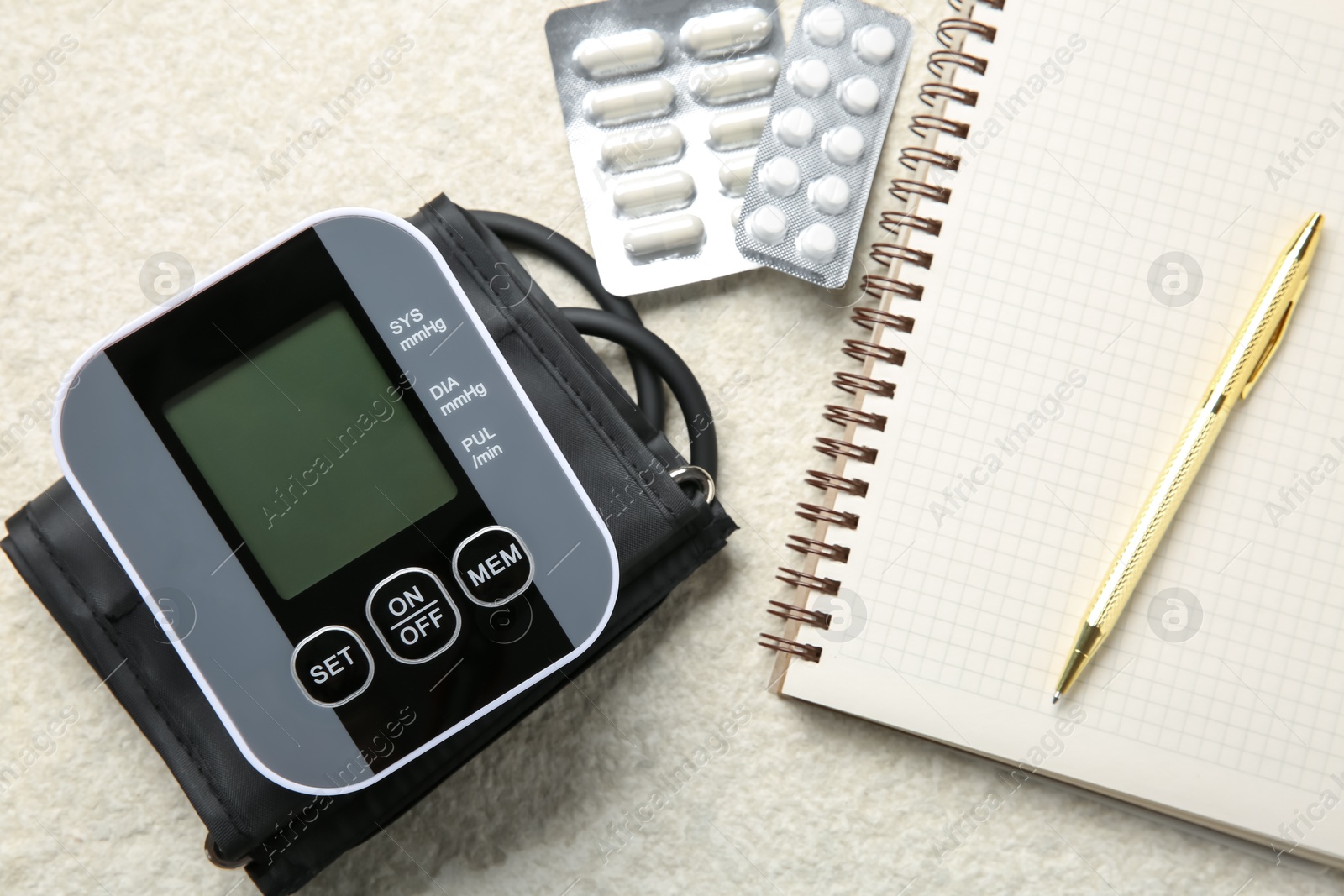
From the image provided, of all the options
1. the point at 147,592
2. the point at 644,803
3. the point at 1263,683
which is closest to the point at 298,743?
the point at 147,592

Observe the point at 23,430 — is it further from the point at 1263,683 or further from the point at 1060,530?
the point at 1263,683

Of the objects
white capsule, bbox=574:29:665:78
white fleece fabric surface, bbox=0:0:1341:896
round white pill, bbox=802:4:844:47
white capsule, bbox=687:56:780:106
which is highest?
round white pill, bbox=802:4:844:47

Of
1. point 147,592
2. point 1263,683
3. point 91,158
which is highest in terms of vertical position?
point 91,158

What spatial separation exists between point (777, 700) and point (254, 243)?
491mm

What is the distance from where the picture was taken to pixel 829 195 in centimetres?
64

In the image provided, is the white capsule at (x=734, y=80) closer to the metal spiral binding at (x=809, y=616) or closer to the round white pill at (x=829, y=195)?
the round white pill at (x=829, y=195)

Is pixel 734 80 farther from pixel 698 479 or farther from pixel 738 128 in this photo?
pixel 698 479

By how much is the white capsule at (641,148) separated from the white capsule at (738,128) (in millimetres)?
27

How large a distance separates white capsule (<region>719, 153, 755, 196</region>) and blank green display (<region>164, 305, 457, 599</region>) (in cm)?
30

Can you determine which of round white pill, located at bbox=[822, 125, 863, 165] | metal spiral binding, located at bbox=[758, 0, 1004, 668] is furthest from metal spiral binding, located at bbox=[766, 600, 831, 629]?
round white pill, located at bbox=[822, 125, 863, 165]

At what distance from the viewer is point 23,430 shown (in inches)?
25.4

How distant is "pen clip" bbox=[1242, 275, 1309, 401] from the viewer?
23.7 inches

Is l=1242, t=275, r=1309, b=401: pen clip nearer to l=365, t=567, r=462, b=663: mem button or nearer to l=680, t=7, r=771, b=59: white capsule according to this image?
l=680, t=7, r=771, b=59: white capsule

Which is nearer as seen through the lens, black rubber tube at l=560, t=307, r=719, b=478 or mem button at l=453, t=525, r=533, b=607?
mem button at l=453, t=525, r=533, b=607
